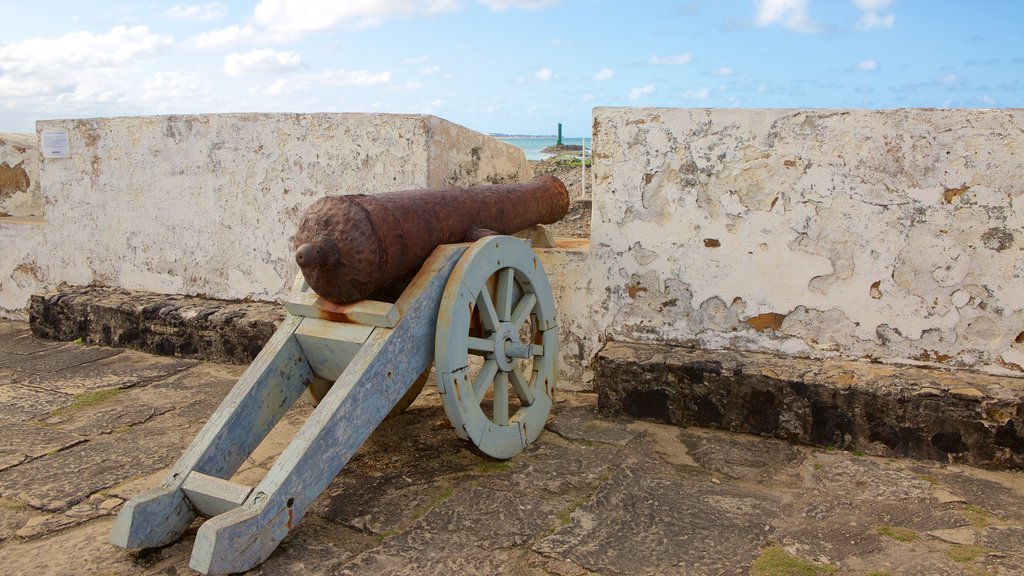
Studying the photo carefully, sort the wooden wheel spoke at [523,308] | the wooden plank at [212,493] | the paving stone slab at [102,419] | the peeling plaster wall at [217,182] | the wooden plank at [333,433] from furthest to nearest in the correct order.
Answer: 1. the peeling plaster wall at [217,182]
2. the paving stone slab at [102,419]
3. the wooden wheel spoke at [523,308]
4. the wooden plank at [212,493]
5. the wooden plank at [333,433]

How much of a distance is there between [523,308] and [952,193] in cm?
177

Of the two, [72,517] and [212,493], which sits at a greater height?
[212,493]

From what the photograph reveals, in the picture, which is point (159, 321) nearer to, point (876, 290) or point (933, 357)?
point (876, 290)

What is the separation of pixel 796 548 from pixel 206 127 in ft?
12.6

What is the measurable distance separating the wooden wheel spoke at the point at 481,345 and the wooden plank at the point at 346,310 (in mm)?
349

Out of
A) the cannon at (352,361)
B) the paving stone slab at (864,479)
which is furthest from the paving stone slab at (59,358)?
the paving stone slab at (864,479)

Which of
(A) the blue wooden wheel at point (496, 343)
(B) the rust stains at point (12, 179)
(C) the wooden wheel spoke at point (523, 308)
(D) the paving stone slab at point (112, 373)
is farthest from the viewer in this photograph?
(B) the rust stains at point (12, 179)

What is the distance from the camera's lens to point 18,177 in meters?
6.00

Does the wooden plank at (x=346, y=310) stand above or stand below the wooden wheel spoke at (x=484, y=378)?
above

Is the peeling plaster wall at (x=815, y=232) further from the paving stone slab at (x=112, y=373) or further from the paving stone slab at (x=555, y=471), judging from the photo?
the paving stone slab at (x=112, y=373)

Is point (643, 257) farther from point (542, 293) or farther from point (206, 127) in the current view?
point (206, 127)

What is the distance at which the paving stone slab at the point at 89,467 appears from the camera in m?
2.75

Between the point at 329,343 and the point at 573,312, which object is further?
the point at 573,312

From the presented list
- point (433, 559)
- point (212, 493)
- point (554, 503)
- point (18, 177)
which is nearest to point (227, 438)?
point (212, 493)
